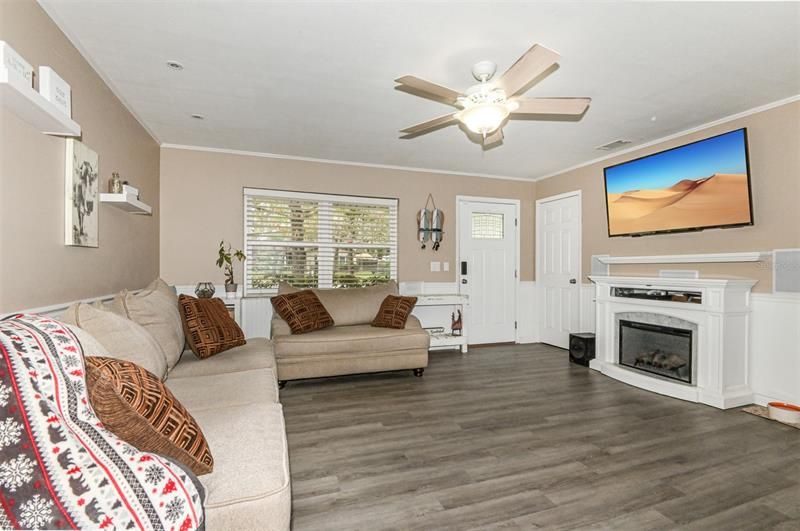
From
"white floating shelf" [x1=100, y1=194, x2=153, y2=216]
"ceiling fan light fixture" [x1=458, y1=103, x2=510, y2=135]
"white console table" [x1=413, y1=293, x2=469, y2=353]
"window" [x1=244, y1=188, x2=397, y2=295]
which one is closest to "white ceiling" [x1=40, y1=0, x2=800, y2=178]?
"ceiling fan light fixture" [x1=458, y1=103, x2=510, y2=135]

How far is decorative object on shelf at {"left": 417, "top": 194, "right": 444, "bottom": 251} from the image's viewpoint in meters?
5.43

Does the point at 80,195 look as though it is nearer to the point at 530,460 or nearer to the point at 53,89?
the point at 53,89

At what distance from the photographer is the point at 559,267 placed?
558cm

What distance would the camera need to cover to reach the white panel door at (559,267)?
5.29 meters

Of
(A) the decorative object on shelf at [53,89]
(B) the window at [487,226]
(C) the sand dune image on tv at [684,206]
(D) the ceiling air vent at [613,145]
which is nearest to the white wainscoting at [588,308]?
(C) the sand dune image on tv at [684,206]

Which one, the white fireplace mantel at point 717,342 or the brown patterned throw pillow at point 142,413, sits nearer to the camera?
the brown patterned throw pillow at point 142,413

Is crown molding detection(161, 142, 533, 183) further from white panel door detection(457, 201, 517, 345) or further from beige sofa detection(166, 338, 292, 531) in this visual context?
beige sofa detection(166, 338, 292, 531)

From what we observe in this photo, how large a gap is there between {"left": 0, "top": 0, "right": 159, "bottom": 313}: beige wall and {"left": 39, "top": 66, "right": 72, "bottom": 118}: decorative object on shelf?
0.16 meters

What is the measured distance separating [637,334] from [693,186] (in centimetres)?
153

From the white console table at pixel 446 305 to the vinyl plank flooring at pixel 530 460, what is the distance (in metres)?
1.46

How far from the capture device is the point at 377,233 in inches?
212

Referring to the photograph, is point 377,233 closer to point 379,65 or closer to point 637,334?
point 379,65

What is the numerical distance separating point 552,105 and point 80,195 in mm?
2924

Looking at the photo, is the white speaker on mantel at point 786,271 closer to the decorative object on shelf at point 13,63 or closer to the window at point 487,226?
the window at point 487,226
